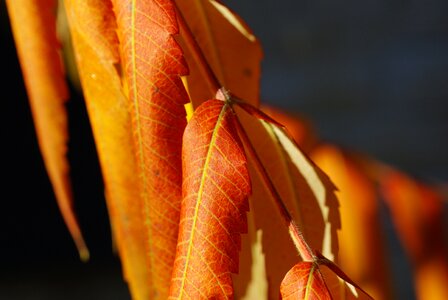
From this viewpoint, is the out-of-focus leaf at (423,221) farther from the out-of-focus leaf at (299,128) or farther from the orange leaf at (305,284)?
the orange leaf at (305,284)

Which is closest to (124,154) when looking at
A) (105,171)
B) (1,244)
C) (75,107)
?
(105,171)

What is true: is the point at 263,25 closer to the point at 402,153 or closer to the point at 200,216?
the point at 402,153

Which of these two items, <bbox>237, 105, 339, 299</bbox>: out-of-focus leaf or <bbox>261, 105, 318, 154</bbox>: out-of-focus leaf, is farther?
<bbox>261, 105, 318, 154</bbox>: out-of-focus leaf

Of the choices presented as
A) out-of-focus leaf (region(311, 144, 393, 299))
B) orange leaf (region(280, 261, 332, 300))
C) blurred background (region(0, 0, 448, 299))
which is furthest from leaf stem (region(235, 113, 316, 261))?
blurred background (region(0, 0, 448, 299))

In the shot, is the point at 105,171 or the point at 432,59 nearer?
the point at 105,171

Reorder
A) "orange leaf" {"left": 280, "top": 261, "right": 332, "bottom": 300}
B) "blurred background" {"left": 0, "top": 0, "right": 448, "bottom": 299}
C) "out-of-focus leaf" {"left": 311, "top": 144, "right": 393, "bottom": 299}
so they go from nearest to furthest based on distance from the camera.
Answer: "orange leaf" {"left": 280, "top": 261, "right": 332, "bottom": 300}, "out-of-focus leaf" {"left": 311, "top": 144, "right": 393, "bottom": 299}, "blurred background" {"left": 0, "top": 0, "right": 448, "bottom": 299}

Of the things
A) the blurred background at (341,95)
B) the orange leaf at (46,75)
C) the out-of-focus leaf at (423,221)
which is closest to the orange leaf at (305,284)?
the orange leaf at (46,75)

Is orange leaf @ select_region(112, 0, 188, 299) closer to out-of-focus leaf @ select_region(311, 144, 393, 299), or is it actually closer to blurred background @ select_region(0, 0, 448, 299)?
out-of-focus leaf @ select_region(311, 144, 393, 299)
